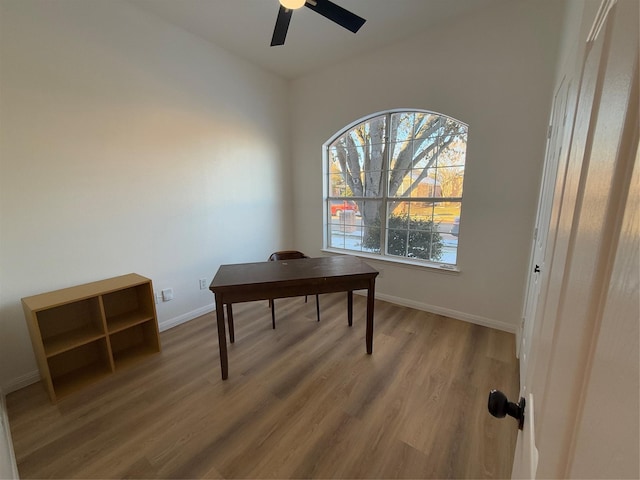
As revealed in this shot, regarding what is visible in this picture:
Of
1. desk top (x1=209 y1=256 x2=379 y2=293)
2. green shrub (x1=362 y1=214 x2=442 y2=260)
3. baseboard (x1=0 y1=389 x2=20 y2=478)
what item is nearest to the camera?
baseboard (x1=0 y1=389 x2=20 y2=478)

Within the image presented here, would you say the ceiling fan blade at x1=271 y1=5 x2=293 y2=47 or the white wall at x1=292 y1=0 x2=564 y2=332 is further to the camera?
the white wall at x1=292 y1=0 x2=564 y2=332

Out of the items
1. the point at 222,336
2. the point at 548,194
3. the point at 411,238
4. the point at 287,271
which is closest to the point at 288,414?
the point at 222,336

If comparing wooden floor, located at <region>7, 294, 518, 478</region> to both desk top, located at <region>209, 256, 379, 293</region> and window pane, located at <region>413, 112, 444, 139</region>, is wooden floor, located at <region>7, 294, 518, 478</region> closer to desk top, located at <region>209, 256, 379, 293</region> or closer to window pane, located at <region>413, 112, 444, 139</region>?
desk top, located at <region>209, 256, 379, 293</region>

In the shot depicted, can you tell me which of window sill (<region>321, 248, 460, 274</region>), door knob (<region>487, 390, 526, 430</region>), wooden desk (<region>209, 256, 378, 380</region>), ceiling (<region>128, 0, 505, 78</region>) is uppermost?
ceiling (<region>128, 0, 505, 78</region>)

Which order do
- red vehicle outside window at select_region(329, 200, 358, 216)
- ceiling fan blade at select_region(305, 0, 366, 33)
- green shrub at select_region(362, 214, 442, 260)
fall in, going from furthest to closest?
1. red vehicle outside window at select_region(329, 200, 358, 216)
2. green shrub at select_region(362, 214, 442, 260)
3. ceiling fan blade at select_region(305, 0, 366, 33)

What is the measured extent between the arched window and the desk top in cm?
108

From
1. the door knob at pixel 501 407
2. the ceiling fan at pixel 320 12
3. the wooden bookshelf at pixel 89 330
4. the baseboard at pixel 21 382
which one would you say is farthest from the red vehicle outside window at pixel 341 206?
the baseboard at pixel 21 382

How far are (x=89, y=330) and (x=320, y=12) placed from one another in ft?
9.48

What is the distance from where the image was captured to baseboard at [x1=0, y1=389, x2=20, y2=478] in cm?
125

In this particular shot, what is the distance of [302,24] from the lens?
8.06 ft

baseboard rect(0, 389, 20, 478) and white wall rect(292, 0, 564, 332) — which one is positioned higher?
white wall rect(292, 0, 564, 332)

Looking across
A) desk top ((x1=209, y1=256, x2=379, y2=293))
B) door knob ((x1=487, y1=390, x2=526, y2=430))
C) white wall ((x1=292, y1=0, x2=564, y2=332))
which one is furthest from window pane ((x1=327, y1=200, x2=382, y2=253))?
door knob ((x1=487, y1=390, x2=526, y2=430))

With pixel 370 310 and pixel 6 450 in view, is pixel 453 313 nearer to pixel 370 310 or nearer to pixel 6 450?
pixel 370 310

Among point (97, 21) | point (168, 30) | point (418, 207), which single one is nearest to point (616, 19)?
point (418, 207)
